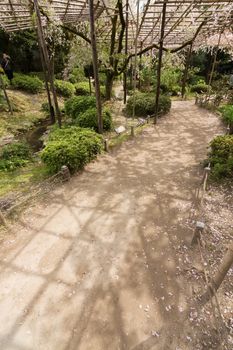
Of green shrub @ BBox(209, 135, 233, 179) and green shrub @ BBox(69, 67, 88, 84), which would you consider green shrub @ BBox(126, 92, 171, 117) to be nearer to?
green shrub @ BBox(209, 135, 233, 179)

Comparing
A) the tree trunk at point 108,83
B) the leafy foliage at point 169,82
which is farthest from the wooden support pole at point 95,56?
the leafy foliage at point 169,82

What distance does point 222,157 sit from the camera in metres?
7.11

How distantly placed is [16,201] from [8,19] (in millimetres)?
10442

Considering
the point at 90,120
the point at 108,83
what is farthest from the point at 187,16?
the point at 90,120

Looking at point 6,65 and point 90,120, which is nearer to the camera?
point 90,120

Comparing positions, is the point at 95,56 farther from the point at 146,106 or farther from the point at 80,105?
the point at 146,106

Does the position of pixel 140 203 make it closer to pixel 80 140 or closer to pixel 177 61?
pixel 80 140

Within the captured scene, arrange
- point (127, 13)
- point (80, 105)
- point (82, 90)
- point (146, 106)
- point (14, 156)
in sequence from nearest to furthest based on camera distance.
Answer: point (14, 156) < point (127, 13) < point (80, 105) < point (146, 106) < point (82, 90)

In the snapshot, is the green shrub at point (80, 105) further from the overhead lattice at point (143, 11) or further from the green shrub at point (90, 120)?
the overhead lattice at point (143, 11)

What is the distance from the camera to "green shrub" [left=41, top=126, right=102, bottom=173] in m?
6.89

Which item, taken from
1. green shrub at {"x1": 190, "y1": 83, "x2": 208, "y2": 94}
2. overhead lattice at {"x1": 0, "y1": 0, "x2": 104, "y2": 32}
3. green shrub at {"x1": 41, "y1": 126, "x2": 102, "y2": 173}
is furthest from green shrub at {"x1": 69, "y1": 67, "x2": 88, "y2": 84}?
green shrub at {"x1": 41, "y1": 126, "x2": 102, "y2": 173}

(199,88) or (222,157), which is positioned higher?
(199,88)

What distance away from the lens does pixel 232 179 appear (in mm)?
6688

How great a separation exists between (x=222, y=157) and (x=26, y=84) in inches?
537
